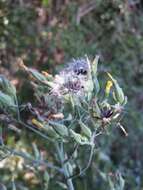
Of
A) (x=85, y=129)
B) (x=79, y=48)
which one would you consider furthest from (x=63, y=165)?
(x=79, y=48)

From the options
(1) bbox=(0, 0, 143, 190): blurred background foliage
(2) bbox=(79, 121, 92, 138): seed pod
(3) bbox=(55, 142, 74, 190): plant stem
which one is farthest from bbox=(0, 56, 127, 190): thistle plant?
(1) bbox=(0, 0, 143, 190): blurred background foliage

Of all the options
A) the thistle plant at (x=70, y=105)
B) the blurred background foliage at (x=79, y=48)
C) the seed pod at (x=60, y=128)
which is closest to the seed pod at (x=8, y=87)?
the thistle plant at (x=70, y=105)

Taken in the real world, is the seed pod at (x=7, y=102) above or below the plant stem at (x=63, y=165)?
above

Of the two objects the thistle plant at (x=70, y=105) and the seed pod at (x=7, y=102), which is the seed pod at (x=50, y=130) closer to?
the thistle plant at (x=70, y=105)

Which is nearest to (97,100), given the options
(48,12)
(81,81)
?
(81,81)

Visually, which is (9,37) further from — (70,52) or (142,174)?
(142,174)

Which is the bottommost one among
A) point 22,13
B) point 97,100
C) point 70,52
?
point 97,100

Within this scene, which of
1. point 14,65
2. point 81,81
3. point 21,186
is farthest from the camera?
point 14,65
